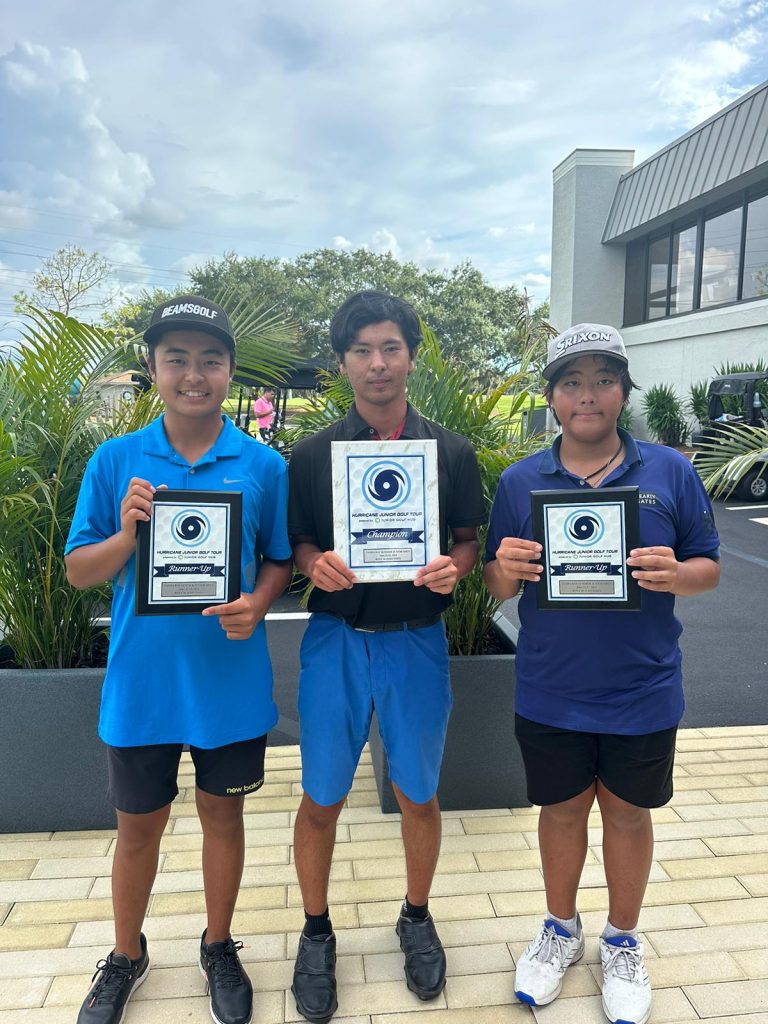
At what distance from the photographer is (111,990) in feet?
6.47

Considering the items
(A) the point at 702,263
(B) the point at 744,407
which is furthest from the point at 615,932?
(A) the point at 702,263

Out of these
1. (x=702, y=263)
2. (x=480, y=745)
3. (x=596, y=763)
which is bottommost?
(x=480, y=745)

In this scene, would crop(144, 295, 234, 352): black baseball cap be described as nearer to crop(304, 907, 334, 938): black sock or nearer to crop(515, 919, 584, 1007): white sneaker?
crop(304, 907, 334, 938): black sock

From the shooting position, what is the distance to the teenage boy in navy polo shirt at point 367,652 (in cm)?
203

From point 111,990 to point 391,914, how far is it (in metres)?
0.92

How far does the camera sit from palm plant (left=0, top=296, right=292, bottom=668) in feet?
9.25

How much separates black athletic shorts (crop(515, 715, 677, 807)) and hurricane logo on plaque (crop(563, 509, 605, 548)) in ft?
1.78

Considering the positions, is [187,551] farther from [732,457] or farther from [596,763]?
[732,457]

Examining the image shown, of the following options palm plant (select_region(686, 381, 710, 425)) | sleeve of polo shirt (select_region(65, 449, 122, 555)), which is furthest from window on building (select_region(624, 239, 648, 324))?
sleeve of polo shirt (select_region(65, 449, 122, 555))

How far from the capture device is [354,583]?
6.32 feet

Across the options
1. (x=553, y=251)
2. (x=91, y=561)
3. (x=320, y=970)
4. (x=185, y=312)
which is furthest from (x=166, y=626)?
(x=553, y=251)

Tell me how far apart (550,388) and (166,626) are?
48.5 inches

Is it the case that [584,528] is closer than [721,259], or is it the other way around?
[584,528]

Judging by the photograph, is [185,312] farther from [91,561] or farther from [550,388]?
[550,388]
